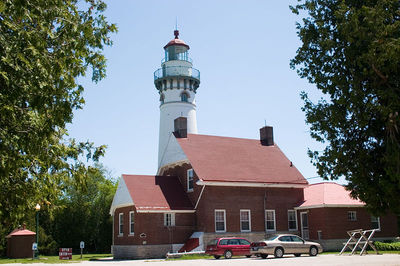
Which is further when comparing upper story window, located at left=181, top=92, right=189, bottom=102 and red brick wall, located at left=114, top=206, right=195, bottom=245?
upper story window, located at left=181, top=92, right=189, bottom=102

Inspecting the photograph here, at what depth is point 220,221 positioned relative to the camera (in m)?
32.6

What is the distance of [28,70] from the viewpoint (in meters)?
8.84

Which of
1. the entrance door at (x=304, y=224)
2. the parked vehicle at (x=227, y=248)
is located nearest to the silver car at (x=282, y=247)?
the parked vehicle at (x=227, y=248)

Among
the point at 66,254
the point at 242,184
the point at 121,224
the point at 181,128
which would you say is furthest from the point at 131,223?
the point at 181,128

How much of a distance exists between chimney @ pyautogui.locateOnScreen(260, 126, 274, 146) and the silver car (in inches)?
560

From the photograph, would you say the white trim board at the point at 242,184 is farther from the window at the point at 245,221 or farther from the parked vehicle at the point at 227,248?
the parked vehicle at the point at 227,248

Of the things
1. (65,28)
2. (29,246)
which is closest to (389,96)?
(65,28)

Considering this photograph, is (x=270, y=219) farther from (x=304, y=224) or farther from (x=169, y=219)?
(x=169, y=219)

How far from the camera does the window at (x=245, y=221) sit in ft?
110

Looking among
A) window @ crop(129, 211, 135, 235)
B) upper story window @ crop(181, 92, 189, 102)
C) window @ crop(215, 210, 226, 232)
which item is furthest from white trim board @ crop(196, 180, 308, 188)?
upper story window @ crop(181, 92, 189, 102)

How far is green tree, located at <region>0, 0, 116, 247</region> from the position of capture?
870 centimetres

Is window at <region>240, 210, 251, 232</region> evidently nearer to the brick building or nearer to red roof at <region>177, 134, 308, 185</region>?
the brick building

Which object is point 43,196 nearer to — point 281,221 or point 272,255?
point 272,255

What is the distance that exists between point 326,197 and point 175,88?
19.2 meters
